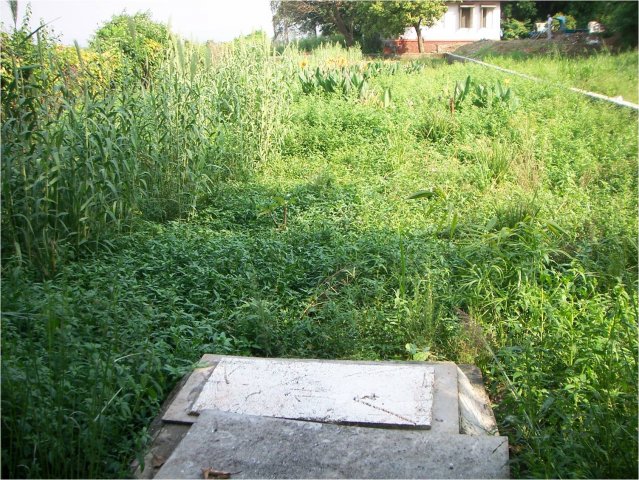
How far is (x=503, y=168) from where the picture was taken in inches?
290

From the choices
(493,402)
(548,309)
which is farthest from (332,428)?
(548,309)

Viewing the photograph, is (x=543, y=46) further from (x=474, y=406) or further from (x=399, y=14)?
(x=474, y=406)

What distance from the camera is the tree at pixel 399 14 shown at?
25422 millimetres

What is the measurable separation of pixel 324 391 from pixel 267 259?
1.87 meters

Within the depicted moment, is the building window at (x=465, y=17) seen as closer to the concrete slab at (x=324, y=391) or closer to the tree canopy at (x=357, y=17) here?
the tree canopy at (x=357, y=17)

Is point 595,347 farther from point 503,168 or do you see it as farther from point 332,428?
point 503,168

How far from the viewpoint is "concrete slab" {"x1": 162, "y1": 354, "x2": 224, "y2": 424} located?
319cm

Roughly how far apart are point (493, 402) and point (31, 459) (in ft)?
7.40

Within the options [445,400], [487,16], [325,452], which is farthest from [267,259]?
[487,16]

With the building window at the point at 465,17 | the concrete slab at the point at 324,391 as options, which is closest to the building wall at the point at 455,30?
the building window at the point at 465,17

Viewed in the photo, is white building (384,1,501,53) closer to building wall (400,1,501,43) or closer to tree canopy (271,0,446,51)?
building wall (400,1,501,43)

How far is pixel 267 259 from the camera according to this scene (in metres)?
5.11

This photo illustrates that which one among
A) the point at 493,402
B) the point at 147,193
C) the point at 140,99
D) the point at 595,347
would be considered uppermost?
the point at 140,99

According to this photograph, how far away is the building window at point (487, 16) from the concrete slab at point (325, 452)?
74.1 ft
